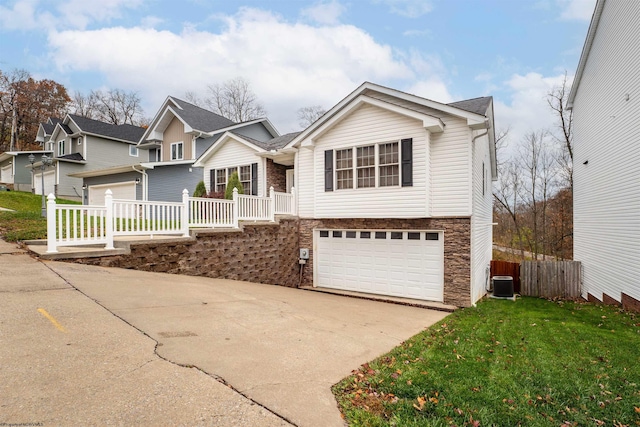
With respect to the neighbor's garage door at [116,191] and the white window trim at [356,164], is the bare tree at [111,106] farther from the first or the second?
the white window trim at [356,164]

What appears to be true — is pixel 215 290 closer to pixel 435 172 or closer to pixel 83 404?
pixel 83 404

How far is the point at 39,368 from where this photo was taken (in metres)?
2.96

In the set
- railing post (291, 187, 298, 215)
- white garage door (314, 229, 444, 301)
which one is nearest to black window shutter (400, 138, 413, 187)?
white garage door (314, 229, 444, 301)

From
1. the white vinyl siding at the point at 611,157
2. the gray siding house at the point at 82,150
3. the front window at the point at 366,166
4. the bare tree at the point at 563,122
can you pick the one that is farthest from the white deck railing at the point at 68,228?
the bare tree at the point at 563,122

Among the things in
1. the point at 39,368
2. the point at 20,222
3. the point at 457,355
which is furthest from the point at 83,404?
the point at 20,222

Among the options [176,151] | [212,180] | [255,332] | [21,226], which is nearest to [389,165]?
[255,332]

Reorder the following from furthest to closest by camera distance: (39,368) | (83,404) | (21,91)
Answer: (21,91)
(39,368)
(83,404)

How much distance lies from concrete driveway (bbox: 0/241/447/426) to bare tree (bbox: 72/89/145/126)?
4308 cm

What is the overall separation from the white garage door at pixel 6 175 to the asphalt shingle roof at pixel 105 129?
1013 cm

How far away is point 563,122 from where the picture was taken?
73.7 feet

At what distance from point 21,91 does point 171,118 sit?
30.9m

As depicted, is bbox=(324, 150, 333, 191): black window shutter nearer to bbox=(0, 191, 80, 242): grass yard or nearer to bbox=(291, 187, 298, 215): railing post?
bbox=(291, 187, 298, 215): railing post

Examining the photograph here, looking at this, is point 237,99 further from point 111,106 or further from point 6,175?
point 6,175

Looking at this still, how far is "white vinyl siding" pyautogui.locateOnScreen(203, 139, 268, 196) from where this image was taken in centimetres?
1384
